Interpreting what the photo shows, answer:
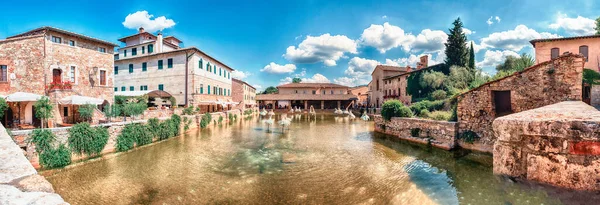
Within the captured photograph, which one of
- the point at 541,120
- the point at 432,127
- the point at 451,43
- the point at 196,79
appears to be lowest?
the point at 432,127

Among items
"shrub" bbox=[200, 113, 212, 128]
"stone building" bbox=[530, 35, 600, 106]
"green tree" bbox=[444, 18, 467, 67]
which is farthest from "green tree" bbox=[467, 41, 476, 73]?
"shrub" bbox=[200, 113, 212, 128]

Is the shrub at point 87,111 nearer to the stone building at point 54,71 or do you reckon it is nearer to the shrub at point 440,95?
the stone building at point 54,71

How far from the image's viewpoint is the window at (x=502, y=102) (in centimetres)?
891

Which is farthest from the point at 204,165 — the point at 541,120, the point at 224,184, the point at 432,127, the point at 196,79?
the point at 196,79

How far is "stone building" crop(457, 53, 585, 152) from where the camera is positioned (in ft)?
22.4

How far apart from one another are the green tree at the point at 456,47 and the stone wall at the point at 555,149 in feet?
119

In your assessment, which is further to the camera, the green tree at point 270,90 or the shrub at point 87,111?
the green tree at point 270,90

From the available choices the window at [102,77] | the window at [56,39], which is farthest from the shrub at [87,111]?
the window at [56,39]

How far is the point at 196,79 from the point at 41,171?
17963 mm

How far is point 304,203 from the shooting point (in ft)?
18.6

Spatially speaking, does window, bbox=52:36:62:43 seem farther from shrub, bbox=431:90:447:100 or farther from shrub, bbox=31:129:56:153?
shrub, bbox=431:90:447:100

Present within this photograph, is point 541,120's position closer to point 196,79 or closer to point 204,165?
point 204,165

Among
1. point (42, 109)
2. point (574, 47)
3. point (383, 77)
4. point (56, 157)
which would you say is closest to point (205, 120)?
Answer: point (42, 109)

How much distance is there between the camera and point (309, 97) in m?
46.3
